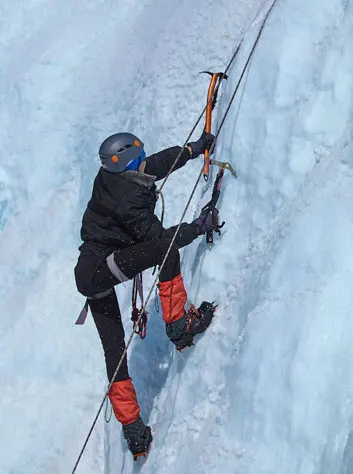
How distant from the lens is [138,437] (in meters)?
3.75

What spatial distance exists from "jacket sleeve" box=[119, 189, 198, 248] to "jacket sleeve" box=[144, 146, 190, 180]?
30 centimetres

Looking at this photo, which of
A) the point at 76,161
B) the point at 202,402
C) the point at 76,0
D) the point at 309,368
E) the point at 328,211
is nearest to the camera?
the point at 309,368

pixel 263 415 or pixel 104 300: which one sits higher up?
pixel 104 300

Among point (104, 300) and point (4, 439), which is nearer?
point (104, 300)

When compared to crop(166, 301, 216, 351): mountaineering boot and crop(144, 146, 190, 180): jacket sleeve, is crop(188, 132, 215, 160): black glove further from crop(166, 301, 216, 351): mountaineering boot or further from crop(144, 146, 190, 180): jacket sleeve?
crop(166, 301, 216, 351): mountaineering boot

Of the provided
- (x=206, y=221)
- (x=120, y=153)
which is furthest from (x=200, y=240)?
(x=120, y=153)

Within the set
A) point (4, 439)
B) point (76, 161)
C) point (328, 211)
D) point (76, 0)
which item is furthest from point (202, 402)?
point (76, 0)

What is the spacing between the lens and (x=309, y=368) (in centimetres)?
270

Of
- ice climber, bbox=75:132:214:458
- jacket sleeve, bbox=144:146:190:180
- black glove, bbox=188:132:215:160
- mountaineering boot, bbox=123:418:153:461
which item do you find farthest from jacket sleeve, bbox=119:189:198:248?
mountaineering boot, bbox=123:418:153:461

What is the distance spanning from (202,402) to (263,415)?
620 millimetres

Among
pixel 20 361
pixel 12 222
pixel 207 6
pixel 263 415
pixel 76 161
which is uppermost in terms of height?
pixel 207 6

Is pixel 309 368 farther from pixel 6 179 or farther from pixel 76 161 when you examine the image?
pixel 6 179

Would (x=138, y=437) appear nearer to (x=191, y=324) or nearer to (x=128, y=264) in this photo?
(x=191, y=324)

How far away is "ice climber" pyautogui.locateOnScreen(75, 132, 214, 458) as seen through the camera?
3.41m
